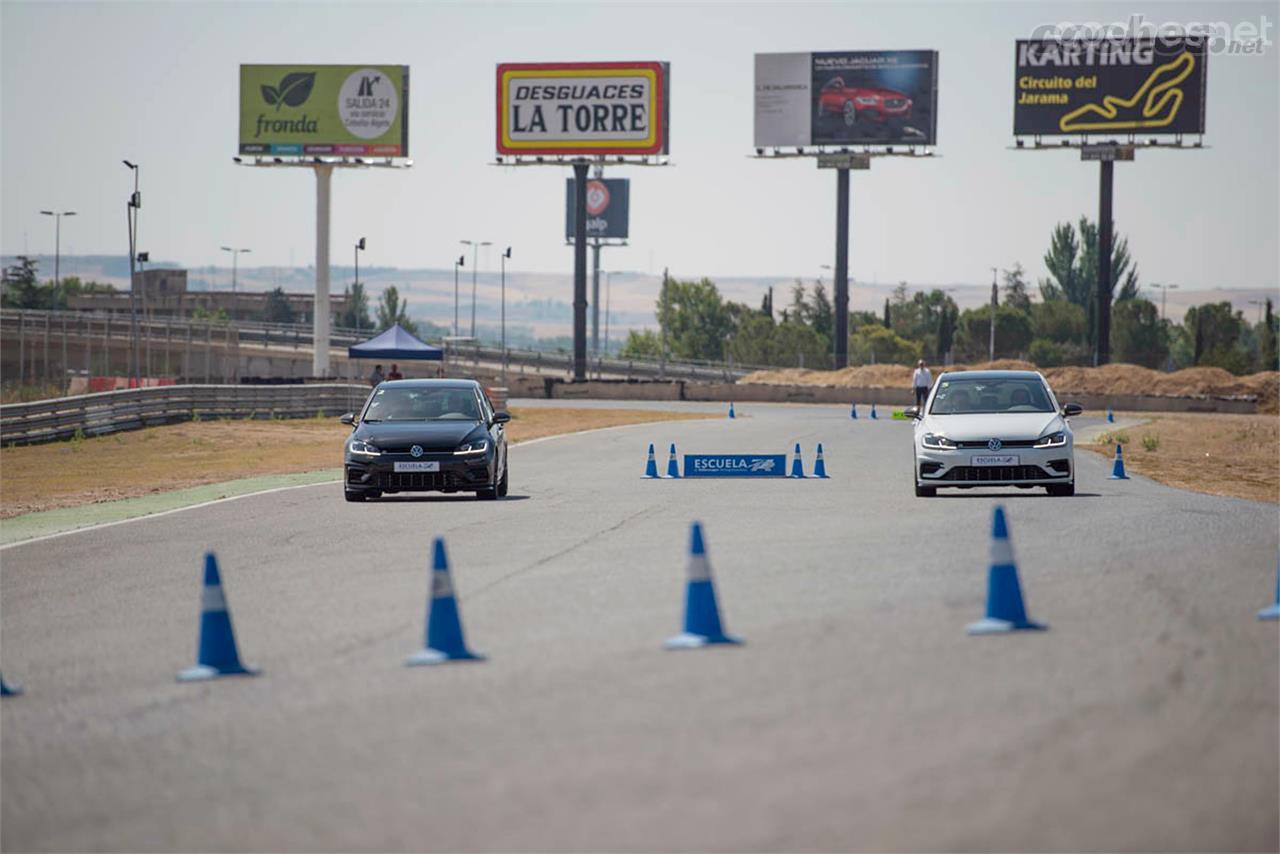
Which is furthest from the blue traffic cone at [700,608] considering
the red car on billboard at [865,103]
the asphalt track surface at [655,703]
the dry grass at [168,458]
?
the red car on billboard at [865,103]

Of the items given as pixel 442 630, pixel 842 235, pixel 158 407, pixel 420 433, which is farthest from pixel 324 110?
pixel 442 630

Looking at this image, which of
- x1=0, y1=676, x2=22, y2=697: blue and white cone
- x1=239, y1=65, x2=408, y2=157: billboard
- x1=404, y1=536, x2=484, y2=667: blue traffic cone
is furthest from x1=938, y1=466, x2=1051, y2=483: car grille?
x1=239, y1=65, x2=408, y2=157: billboard

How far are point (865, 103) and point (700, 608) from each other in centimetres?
7356

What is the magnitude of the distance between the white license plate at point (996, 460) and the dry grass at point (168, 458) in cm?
1121

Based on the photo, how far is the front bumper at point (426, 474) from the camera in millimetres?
21109

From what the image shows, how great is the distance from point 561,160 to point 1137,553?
6563 cm

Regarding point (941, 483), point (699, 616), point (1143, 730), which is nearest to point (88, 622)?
point (699, 616)

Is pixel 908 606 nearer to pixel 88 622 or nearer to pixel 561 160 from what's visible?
pixel 88 622

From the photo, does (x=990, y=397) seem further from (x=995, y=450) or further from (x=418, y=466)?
(x=418, y=466)

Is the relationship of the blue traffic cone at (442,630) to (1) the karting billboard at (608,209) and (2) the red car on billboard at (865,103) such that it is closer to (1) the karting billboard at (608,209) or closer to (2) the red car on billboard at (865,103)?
A: (2) the red car on billboard at (865,103)

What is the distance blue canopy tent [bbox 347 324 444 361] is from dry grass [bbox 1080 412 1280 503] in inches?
1047

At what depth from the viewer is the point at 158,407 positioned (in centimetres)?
4569

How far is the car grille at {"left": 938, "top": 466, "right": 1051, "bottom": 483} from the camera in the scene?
808 inches

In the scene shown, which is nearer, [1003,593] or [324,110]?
[1003,593]
